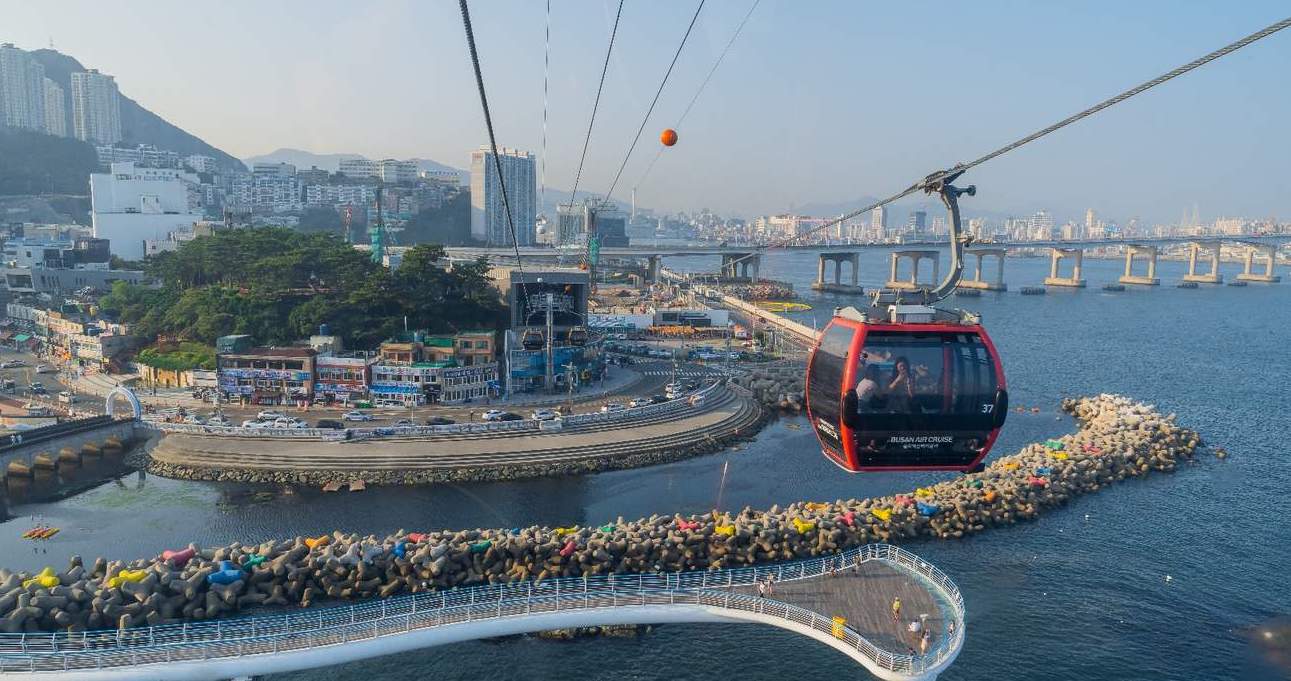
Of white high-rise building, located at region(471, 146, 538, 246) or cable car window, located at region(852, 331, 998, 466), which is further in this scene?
white high-rise building, located at region(471, 146, 538, 246)

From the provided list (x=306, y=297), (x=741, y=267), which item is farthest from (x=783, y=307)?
(x=306, y=297)

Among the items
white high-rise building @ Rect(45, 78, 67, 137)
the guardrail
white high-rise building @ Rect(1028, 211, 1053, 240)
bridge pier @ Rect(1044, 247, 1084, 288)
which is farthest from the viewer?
white high-rise building @ Rect(1028, 211, 1053, 240)

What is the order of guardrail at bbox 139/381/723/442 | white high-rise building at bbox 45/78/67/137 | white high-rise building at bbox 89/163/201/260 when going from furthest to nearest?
white high-rise building at bbox 45/78/67/137
white high-rise building at bbox 89/163/201/260
guardrail at bbox 139/381/723/442

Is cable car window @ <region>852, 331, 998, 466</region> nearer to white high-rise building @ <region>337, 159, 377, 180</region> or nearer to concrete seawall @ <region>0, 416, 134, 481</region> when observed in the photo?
concrete seawall @ <region>0, 416, 134, 481</region>

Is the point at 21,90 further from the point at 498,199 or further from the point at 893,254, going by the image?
the point at 893,254

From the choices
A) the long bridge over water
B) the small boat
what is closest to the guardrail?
the small boat
